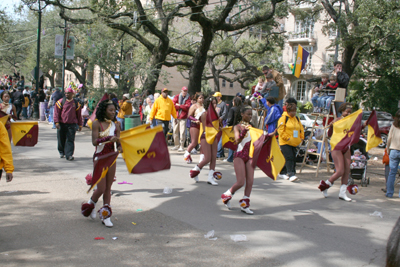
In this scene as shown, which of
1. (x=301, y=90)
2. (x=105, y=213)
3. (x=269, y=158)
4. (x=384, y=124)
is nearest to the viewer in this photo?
(x=105, y=213)

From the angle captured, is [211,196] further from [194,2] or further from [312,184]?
[194,2]

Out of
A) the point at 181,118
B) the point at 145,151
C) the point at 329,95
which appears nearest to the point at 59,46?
the point at 181,118

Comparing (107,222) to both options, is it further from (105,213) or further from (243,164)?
(243,164)

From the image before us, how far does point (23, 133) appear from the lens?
7809mm

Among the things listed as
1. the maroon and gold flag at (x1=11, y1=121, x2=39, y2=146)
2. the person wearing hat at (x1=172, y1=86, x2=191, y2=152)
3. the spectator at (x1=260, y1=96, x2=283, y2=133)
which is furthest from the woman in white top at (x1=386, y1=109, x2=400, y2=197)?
the maroon and gold flag at (x1=11, y1=121, x2=39, y2=146)

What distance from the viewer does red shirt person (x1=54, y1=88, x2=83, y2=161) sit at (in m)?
10.7

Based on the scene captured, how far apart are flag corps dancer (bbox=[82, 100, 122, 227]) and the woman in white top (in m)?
5.62

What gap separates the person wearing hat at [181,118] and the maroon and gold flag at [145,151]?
7.34 meters

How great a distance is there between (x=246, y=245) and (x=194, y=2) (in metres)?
14.5

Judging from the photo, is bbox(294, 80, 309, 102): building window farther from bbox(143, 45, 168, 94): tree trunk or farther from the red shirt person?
the red shirt person

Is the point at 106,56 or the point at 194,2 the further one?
the point at 106,56

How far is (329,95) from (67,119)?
716cm

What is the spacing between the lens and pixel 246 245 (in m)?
4.98

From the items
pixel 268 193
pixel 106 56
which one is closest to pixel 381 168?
pixel 268 193
